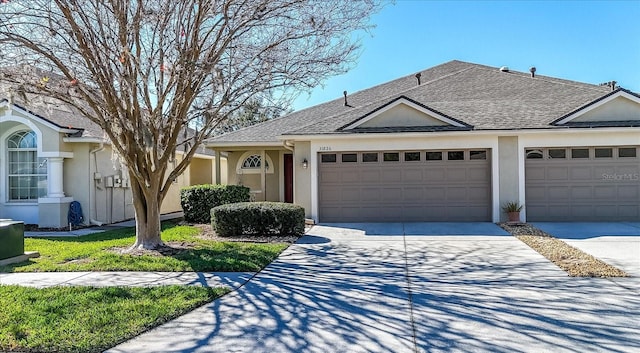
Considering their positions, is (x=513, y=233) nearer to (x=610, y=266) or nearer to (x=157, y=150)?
(x=610, y=266)

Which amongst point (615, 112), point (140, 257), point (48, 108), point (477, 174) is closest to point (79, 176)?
point (48, 108)

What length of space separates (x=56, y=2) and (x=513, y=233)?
10964 mm

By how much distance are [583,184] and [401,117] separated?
5600mm

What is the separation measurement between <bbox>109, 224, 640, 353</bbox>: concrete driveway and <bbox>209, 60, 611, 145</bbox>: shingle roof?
643cm

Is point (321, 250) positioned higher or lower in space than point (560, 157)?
lower

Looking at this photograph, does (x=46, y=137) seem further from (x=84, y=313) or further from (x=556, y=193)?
(x=556, y=193)

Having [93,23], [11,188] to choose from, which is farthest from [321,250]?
[11,188]

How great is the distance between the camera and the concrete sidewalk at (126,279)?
637 cm

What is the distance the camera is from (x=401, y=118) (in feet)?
43.9

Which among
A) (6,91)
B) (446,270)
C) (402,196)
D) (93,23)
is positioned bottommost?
(446,270)

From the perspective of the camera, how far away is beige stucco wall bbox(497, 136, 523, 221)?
1273 cm

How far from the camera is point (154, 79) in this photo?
8758 mm

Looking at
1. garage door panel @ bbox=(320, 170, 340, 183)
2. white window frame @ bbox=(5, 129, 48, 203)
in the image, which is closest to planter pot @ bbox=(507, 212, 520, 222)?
garage door panel @ bbox=(320, 170, 340, 183)

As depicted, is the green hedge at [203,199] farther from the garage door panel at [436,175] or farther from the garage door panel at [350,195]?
the garage door panel at [436,175]
